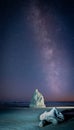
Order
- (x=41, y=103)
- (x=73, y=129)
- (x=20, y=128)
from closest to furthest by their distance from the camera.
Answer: (x=73, y=129)
(x=20, y=128)
(x=41, y=103)

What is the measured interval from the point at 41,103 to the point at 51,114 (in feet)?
Answer: 181

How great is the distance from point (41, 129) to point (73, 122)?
365 centimetres

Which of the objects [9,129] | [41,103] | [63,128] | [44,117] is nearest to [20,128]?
[9,129]

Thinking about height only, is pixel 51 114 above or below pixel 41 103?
below

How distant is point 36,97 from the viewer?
80.9 meters

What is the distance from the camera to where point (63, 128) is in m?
20.6

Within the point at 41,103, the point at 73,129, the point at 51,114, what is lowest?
the point at 73,129

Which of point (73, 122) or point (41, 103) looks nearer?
point (73, 122)

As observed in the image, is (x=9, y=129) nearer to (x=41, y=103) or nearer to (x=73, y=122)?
(x=73, y=122)

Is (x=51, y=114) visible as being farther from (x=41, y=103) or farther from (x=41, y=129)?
(x=41, y=103)

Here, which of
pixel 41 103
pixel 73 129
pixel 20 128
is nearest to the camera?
pixel 73 129

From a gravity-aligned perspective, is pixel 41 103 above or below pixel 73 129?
above

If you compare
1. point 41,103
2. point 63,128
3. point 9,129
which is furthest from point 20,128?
point 41,103

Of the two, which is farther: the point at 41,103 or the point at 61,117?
the point at 41,103
